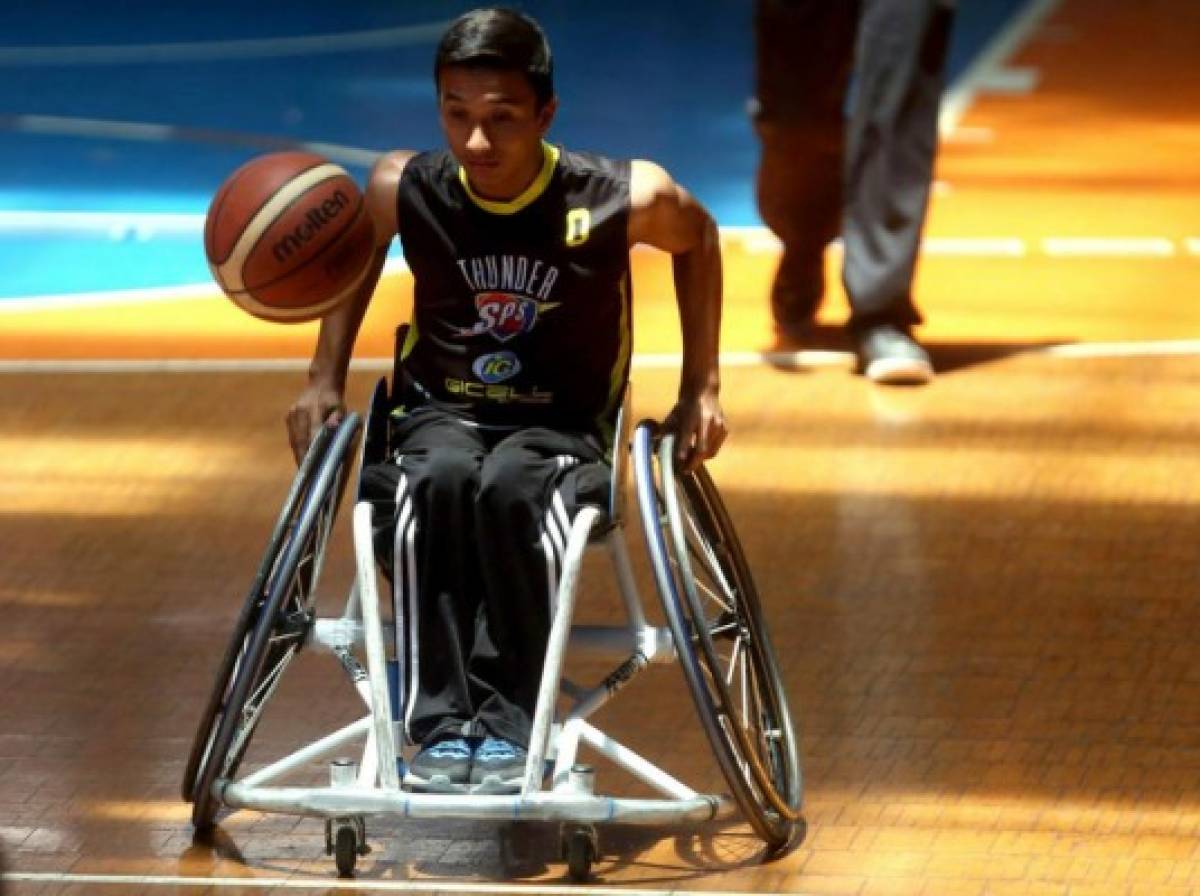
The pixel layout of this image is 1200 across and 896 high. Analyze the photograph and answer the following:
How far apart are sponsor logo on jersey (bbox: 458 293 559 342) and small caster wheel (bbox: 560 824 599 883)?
804 mm

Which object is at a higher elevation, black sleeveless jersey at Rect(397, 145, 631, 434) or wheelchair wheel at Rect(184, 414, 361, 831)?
black sleeveless jersey at Rect(397, 145, 631, 434)

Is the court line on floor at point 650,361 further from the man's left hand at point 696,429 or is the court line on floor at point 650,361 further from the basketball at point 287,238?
the basketball at point 287,238

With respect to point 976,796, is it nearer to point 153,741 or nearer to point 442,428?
point 442,428

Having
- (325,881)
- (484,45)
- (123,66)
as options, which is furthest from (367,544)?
(123,66)

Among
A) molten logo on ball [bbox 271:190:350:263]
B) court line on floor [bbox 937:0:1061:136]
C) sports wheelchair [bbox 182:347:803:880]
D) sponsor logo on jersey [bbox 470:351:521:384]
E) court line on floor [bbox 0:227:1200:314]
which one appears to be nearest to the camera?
sports wheelchair [bbox 182:347:803:880]

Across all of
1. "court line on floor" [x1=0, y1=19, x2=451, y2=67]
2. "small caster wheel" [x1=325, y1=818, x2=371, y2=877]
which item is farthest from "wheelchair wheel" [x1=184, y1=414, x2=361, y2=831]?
"court line on floor" [x1=0, y1=19, x2=451, y2=67]

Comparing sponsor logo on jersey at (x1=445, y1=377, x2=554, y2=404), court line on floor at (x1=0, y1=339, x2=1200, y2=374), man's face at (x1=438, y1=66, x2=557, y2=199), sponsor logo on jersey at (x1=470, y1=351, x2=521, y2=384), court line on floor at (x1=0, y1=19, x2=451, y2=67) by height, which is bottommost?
court line on floor at (x1=0, y1=19, x2=451, y2=67)

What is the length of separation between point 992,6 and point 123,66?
15.9 ft

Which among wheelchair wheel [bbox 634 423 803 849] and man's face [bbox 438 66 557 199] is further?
man's face [bbox 438 66 557 199]

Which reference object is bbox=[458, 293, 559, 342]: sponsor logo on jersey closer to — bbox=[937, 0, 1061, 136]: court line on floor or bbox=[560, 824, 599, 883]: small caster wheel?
bbox=[560, 824, 599, 883]: small caster wheel

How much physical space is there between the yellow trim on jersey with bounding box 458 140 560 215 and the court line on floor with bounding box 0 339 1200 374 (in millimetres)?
3296

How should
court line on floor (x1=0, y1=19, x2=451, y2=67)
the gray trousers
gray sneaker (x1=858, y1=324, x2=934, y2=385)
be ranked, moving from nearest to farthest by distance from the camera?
the gray trousers < gray sneaker (x1=858, y1=324, x2=934, y2=385) < court line on floor (x1=0, y1=19, x2=451, y2=67)

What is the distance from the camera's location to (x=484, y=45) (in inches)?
161

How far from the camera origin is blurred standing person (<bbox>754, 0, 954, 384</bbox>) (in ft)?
23.7
